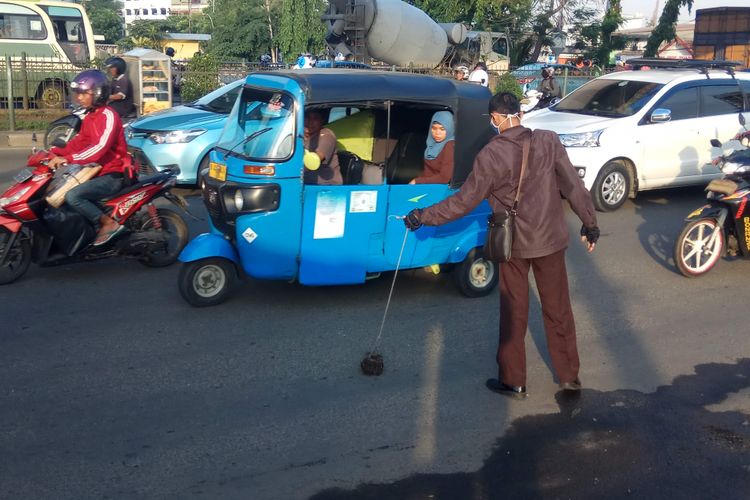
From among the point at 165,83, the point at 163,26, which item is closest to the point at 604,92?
the point at 165,83

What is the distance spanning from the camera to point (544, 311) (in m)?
5.31

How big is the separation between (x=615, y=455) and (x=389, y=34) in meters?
23.1

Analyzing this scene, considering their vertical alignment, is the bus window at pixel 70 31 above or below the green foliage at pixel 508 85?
above

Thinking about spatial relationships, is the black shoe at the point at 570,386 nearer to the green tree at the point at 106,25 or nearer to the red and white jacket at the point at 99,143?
the red and white jacket at the point at 99,143

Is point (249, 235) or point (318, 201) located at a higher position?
point (318, 201)

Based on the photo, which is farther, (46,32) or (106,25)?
(106,25)

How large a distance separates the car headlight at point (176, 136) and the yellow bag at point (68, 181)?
414 centimetres

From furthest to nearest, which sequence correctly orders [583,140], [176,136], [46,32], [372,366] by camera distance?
1. [46,32]
2. [176,136]
3. [583,140]
4. [372,366]

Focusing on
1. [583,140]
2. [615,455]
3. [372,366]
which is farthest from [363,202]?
[583,140]

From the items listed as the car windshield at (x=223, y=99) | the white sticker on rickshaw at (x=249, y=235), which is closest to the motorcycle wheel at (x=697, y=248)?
the white sticker on rickshaw at (x=249, y=235)

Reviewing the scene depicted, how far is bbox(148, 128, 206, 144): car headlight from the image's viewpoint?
11.4 metres

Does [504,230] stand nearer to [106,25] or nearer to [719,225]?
[719,225]

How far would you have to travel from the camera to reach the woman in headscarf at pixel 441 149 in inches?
277

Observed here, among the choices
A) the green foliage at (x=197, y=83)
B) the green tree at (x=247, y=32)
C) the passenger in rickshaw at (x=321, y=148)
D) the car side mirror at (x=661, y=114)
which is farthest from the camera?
the green tree at (x=247, y=32)
